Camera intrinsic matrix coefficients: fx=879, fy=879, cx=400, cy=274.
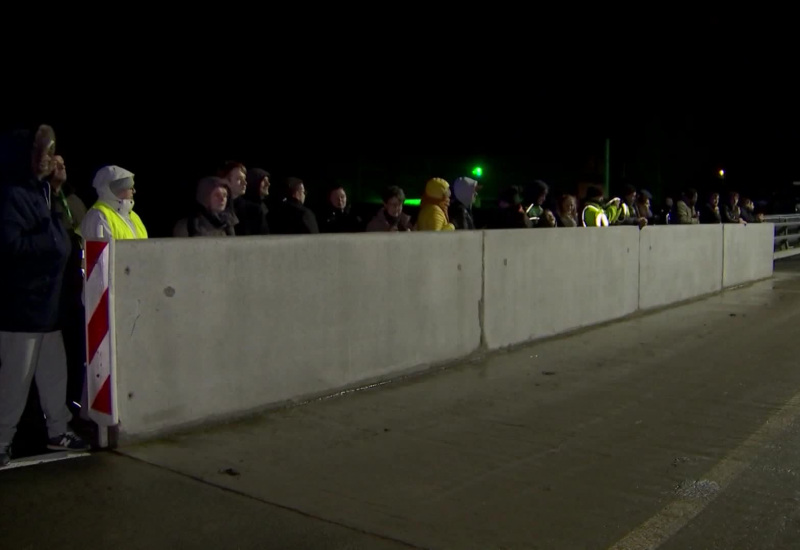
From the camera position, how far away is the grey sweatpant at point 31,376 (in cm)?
519

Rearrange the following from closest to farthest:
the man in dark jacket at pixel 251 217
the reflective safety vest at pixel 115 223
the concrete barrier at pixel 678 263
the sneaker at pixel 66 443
Answer: the sneaker at pixel 66 443 < the reflective safety vest at pixel 115 223 < the man in dark jacket at pixel 251 217 < the concrete barrier at pixel 678 263

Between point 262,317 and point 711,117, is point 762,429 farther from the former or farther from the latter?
point 711,117

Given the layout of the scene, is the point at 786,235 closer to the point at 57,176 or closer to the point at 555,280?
the point at 555,280

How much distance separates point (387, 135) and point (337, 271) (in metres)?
54.0

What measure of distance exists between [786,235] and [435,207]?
2030 cm

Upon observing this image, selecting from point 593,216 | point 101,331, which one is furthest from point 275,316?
point 593,216

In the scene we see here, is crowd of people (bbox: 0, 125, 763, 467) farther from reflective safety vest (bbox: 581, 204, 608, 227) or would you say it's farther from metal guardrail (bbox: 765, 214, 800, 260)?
metal guardrail (bbox: 765, 214, 800, 260)

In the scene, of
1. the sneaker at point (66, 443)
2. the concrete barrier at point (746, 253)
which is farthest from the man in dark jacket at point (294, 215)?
the concrete barrier at point (746, 253)

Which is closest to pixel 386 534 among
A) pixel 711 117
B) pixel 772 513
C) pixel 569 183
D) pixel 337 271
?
pixel 772 513

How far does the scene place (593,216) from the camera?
1207 cm

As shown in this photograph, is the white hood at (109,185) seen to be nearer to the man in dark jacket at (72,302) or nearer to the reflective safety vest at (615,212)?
the man in dark jacket at (72,302)

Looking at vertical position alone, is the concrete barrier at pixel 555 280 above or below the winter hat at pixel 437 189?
below

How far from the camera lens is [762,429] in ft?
20.7

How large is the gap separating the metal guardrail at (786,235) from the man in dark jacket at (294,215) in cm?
1962
